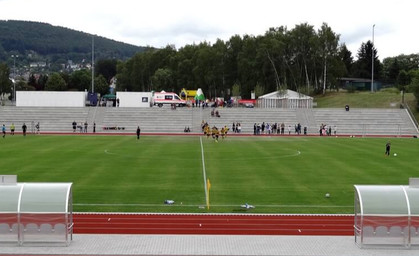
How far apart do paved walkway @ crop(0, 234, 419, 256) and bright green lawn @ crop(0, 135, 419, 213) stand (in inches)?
167

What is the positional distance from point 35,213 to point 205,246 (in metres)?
4.42

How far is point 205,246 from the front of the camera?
14.9m

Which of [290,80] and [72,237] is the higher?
[290,80]

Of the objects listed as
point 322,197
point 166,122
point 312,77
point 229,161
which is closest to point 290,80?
point 312,77

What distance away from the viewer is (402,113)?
241ft

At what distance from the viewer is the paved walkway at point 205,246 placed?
14.4m

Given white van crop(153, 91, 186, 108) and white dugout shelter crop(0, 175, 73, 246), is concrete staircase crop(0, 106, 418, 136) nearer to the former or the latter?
white van crop(153, 91, 186, 108)

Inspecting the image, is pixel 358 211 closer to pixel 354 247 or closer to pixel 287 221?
pixel 354 247

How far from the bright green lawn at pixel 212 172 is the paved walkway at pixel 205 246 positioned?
425cm

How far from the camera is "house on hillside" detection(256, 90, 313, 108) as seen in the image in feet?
287

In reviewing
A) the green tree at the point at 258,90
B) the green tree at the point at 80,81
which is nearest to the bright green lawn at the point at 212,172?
the green tree at the point at 258,90

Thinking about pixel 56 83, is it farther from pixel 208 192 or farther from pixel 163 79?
pixel 208 192

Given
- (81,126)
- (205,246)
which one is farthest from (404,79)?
(205,246)

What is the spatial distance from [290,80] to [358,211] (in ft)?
297
